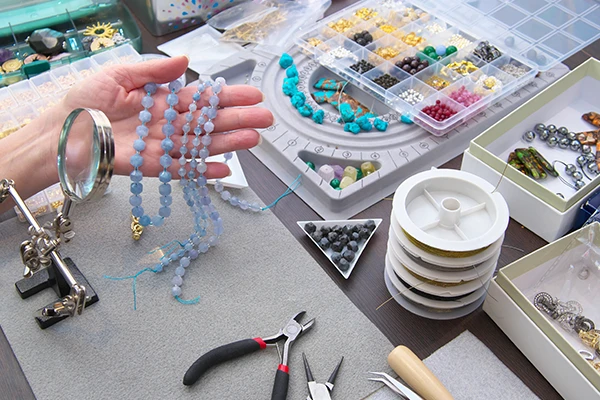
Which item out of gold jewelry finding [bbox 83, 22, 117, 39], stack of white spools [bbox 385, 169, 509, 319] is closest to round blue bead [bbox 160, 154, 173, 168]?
stack of white spools [bbox 385, 169, 509, 319]

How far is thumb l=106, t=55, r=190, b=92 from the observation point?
98 cm

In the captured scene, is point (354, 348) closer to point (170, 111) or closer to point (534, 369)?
point (534, 369)

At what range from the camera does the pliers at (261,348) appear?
86cm

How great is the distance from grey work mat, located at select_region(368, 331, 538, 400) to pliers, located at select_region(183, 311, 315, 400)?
0.13m

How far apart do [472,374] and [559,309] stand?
0.18 m

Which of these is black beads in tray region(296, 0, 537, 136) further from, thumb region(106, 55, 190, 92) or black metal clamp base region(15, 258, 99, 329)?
black metal clamp base region(15, 258, 99, 329)

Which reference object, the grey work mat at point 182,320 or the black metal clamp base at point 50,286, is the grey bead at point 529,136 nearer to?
the grey work mat at point 182,320

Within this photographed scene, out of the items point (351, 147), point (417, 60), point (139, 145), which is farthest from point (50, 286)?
point (417, 60)

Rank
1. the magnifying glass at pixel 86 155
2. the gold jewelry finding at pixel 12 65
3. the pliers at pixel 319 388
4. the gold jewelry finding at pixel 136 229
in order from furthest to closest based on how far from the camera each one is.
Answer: the gold jewelry finding at pixel 12 65 → the gold jewelry finding at pixel 136 229 → the pliers at pixel 319 388 → the magnifying glass at pixel 86 155

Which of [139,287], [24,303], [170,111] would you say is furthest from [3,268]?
[170,111]

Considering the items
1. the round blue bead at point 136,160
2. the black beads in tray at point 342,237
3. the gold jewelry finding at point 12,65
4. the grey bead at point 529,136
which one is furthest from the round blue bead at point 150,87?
the grey bead at point 529,136

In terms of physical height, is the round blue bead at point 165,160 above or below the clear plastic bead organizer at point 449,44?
above

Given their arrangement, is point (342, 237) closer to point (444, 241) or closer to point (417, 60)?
→ point (444, 241)

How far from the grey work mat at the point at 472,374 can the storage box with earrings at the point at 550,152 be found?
0.89 feet
